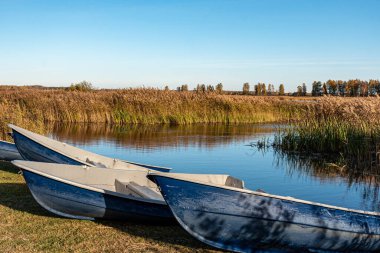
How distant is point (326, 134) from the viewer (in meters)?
16.7

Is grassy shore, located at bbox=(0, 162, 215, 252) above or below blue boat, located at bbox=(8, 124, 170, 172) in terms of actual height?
below

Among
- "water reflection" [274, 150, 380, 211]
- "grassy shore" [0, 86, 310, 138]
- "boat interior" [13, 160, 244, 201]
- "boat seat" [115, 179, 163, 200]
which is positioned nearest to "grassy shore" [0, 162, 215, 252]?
"boat seat" [115, 179, 163, 200]

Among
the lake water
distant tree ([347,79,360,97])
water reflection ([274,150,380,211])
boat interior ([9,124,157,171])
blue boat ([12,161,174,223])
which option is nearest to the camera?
blue boat ([12,161,174,223])

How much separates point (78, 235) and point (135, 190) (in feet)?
4.84

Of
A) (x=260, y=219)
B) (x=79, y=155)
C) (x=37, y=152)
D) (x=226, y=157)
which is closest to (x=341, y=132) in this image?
(x=226, y=157)

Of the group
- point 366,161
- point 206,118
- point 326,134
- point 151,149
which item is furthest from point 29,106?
point 366,161

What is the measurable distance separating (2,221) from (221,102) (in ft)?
82.0

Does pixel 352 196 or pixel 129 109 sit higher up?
pixel 129 109

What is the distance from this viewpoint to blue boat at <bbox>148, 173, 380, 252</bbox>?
6070mm

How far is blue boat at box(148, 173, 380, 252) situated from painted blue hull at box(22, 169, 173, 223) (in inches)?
43.4

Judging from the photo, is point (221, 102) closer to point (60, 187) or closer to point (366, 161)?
point (366, 161)

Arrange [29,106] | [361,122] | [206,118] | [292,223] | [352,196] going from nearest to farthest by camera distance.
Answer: [292,223] < [352,196] < [361,122] < [29,106] < [206,118]

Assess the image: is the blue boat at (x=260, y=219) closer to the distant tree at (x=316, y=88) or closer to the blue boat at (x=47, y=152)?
the blue boat at (x=47, y=152)

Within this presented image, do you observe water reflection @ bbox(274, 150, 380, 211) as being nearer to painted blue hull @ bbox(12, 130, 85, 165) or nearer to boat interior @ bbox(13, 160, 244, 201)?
boat interior @ bbox(13, 160, 244, 201)
